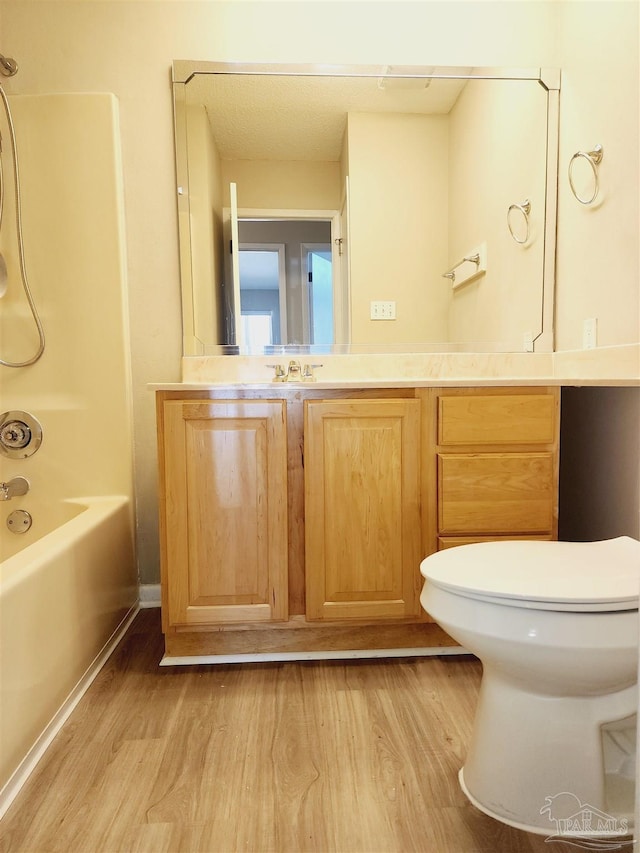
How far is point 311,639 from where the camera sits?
153 cm

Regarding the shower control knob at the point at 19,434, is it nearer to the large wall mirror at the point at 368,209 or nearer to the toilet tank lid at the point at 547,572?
the large wall mirror at the point at 368,209

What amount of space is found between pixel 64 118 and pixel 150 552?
61.6 inches

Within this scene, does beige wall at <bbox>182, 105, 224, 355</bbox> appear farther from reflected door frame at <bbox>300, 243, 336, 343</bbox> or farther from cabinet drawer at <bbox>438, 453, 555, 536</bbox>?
cabinet drawer at <bbox>438, 453, 555, 536</bbox>

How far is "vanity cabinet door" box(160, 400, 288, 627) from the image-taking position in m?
1.43

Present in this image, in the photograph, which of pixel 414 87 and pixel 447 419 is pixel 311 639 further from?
pixel 414 87

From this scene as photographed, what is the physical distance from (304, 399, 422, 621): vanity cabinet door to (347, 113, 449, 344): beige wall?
552mm

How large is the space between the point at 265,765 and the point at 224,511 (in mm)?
→ 621

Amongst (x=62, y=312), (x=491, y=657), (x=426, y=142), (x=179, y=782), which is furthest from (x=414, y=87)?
(x=179, y=782)

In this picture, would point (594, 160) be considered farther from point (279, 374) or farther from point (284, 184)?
point (279, 374)

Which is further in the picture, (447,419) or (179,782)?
(447,419)

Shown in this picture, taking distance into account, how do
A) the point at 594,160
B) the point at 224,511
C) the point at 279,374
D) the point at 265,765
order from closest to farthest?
the point at 265,765 < the point at 224,511 < the point at 594,160 < the point at 279,374

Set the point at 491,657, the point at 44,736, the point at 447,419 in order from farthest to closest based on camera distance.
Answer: the point at 447,419, the point at 44,736, the point at 491,657

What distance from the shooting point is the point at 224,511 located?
4.74 feet

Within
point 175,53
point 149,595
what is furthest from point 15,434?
point 175,53
